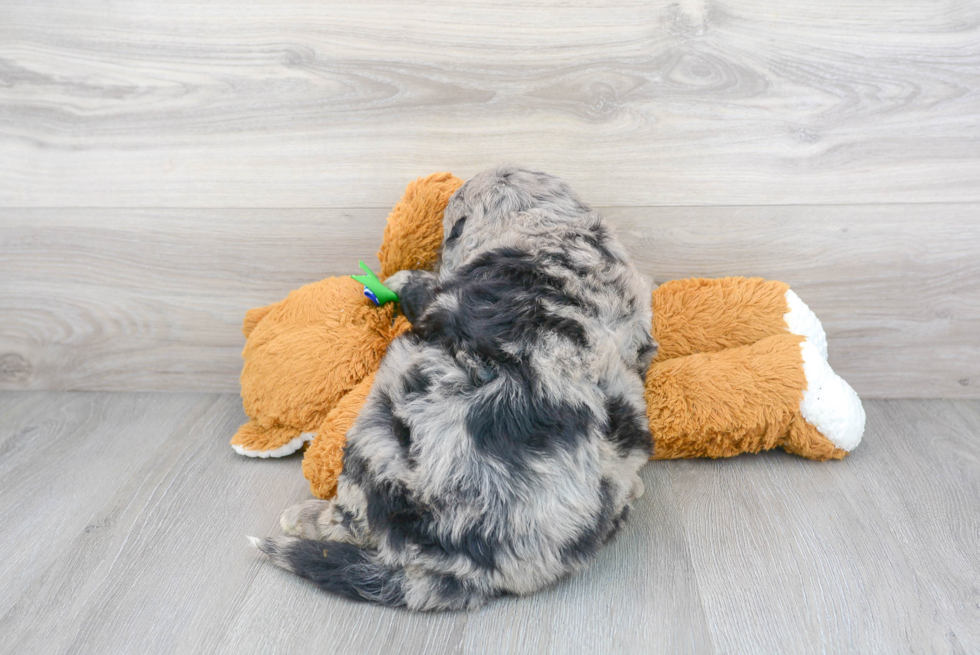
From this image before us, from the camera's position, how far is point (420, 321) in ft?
4.32

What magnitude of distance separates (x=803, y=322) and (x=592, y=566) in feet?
2.59

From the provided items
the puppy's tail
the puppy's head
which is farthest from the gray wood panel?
the puppy's tail

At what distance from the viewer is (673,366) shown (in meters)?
1.60

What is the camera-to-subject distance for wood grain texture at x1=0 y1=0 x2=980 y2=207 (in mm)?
1639

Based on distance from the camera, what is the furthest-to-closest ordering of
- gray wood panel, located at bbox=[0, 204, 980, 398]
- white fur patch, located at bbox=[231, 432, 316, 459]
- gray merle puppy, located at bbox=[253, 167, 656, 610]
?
gray wood panel, located at bbox=[0, 204, 980, 398]
white fur patch, located at bbox=[231, 432, 316, 459]
gray merle puppy, located at bbox=[253, 167, 656, 610]

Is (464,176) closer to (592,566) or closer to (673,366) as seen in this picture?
(673,366)

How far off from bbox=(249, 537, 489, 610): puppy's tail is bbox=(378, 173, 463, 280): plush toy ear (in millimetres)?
656

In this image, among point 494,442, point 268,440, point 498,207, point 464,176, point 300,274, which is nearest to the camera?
point 494,442

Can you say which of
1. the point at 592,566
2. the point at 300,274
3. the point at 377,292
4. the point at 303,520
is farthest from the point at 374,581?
the point at 300,274

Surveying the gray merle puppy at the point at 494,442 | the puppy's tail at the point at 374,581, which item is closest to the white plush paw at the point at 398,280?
the gray merle puppy at the point at 494,442

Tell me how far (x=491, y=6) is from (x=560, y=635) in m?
1.36

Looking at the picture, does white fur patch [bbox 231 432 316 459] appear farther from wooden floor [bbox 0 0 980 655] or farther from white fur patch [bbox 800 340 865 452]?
white fur patch [bbox 800 340 865 452]

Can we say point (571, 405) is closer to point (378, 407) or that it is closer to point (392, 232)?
point (378, 407)

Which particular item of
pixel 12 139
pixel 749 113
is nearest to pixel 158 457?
pixel 12 139
